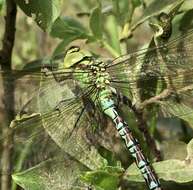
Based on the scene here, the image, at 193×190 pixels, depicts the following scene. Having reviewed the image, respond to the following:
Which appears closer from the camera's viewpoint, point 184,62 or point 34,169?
point 34,169

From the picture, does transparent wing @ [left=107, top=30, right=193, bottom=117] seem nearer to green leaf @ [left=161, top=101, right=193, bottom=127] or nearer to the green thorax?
green leaf @ [left=161, top=101, right=193, bottom=127]

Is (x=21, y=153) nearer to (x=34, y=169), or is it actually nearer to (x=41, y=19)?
(x=34, y=169)

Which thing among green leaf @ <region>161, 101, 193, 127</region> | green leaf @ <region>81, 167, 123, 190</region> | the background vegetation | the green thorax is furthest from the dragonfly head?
green leaf @ <region>81, 167, 123, 190</region>

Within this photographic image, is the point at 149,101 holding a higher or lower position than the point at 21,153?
higher

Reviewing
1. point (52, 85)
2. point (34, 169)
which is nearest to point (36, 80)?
point (52, 85)

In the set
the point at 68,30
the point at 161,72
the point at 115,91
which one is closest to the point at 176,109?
the point at 161,72

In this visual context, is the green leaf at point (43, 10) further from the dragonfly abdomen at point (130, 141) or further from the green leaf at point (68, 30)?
the dragonfly abdomen at point (130, 141)

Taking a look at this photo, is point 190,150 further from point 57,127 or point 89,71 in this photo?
point 89,71
